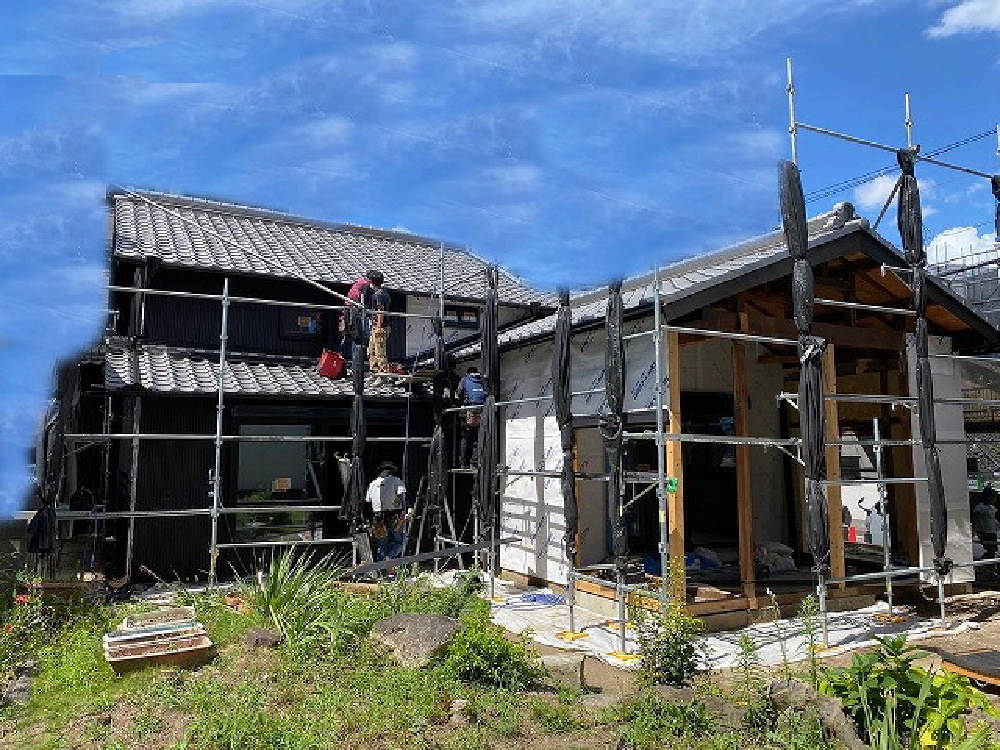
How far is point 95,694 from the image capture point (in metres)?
Result: 5.25

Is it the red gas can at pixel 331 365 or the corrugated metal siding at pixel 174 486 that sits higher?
the red gas can at pixel 331 365

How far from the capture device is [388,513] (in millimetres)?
10891

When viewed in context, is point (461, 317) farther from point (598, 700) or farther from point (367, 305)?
point (598, 700)

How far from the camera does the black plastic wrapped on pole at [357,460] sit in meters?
9.78

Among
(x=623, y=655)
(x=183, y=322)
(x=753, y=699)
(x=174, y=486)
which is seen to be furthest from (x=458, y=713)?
(x=183, y=322)

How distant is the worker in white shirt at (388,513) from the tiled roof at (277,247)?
381 centimetres

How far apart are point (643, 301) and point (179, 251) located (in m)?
8.19

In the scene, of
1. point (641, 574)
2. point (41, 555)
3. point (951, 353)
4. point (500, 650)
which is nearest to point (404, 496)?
point (641, 574)

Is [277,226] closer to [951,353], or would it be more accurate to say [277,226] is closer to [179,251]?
[179,251]

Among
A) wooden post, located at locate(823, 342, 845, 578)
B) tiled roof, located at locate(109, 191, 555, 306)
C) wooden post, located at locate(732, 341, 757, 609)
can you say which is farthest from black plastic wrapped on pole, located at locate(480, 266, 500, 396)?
wooden post, located at locate(823, 342, 845, 578)

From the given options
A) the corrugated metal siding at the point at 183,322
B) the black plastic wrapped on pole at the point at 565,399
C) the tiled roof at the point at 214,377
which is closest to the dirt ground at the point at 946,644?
the black plastic wrapped on pole at the point at 565,399

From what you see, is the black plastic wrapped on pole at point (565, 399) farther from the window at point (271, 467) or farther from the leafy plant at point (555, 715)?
the window at point (271, 467)

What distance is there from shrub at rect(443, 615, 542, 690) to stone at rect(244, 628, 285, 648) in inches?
67.7

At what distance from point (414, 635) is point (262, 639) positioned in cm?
144
